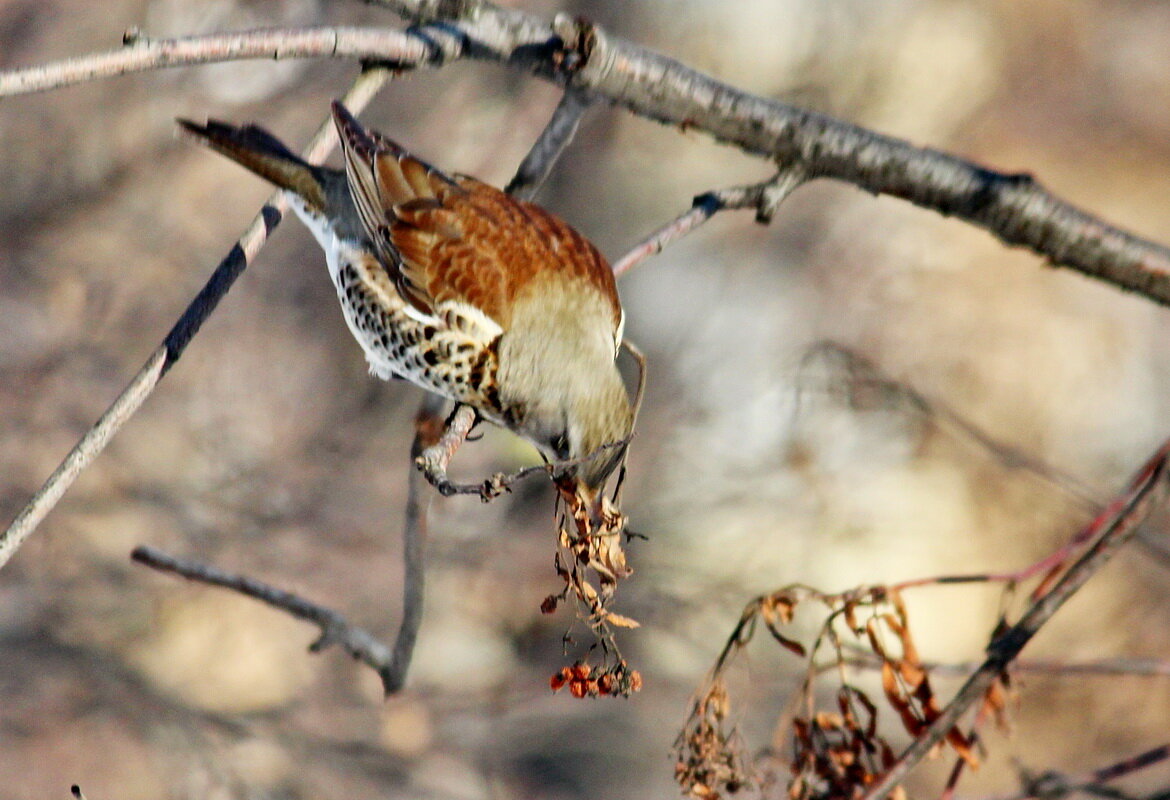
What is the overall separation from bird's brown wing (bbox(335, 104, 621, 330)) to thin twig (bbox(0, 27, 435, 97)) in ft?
1.79

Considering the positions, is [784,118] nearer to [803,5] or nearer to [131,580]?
[803,5]

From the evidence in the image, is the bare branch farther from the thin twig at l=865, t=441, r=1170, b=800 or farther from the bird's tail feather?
the bird's tail feather

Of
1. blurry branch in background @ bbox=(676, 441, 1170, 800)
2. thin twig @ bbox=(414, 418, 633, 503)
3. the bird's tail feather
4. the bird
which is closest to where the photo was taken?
blurry branch in background @ bbox=(676, 441, 1170, 800)

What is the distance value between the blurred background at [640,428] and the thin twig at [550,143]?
2.21 meters

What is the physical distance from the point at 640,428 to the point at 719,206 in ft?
7.94

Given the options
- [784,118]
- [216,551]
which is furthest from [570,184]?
[784,118]

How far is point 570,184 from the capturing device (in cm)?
473

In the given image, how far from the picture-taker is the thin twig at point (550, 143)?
88.0 inches

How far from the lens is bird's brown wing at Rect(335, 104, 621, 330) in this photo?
2352mm

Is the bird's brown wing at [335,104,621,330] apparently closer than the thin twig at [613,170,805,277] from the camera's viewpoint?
No

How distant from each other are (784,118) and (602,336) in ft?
2.02

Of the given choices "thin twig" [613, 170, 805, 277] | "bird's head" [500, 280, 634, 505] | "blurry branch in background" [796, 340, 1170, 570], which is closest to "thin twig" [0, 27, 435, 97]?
"thin twig" [613, 170, 805, 277]

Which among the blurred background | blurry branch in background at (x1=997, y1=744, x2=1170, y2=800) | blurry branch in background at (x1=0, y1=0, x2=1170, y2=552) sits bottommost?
blurry branch in background at (x1=997, y1=744, x2=1170, y2=800)

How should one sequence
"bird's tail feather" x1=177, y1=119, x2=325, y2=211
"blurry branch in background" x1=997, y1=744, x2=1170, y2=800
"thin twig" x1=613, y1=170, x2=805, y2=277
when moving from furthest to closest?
"bird's tail feather" x1=177, y1=119, x2=325, y2=211
"thin twig" x1=613, y1=170, x2=805, y2=277
"blurry branch in background" x1=997, y1=744, x2=1170, y2=800
